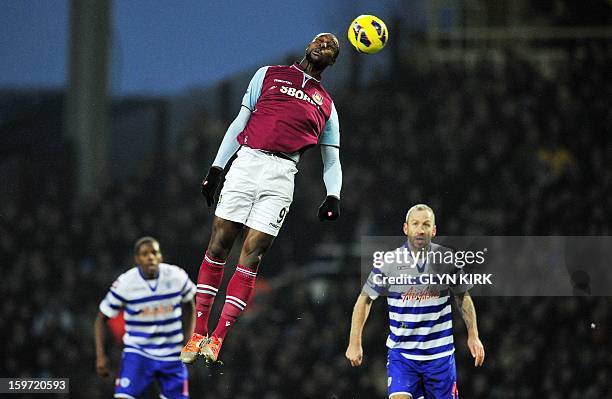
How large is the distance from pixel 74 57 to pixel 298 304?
15.9 feet

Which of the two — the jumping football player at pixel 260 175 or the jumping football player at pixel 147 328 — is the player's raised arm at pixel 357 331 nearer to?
the jumping football player at pixel 260 175

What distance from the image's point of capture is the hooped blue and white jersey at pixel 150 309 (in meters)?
9.05

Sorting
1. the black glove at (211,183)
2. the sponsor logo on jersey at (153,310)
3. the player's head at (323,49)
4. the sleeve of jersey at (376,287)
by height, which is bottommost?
the sleeve of jersey at (376,287)

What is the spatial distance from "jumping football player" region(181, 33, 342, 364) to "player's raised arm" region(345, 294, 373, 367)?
3.61 ft

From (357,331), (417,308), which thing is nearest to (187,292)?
(357,331)

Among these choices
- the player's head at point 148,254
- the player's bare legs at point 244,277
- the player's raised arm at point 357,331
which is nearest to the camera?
the player's bare legs at point 244,277

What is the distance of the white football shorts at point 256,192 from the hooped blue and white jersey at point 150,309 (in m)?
2.62

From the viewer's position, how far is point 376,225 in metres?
13.7

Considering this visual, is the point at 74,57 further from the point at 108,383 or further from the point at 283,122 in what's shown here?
the point at 283,122

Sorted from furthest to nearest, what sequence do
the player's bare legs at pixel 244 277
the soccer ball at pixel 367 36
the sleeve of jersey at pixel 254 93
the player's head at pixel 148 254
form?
the player's head at pixel 148 254, the soccer ball at pixel 367 36, the sleeve of jersey at pixel 254 93, the player's bare legs at pixel 244 277

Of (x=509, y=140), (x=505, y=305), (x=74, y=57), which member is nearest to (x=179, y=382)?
(x=505, y=305)

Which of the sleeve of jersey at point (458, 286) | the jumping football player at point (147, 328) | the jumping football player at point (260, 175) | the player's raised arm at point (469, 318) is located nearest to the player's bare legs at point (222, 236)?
the jumping football player at point (260, 175)

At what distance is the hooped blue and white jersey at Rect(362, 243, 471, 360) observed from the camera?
24.6ft

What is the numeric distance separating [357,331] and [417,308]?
50 centimetres
